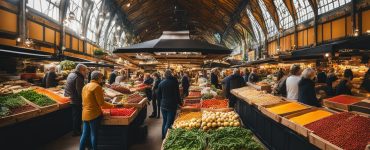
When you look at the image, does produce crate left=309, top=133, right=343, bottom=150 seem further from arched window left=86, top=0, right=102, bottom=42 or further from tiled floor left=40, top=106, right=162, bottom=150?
arched window left=86, top=0, right=102, bottom=42

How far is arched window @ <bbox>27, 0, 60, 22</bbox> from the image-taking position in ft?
43.4

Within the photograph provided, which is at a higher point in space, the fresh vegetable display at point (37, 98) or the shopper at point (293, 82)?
the shopper at point (293, 82)

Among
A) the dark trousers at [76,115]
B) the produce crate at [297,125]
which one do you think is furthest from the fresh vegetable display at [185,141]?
the dark trousers at [76,115]

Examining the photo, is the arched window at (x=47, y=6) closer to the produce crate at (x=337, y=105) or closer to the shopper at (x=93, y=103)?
the shopper at (x=93, y=103)

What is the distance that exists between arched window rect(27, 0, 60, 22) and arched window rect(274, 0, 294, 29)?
A: 1685cm

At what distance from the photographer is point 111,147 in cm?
515

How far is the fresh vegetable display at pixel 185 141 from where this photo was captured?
11.7 feet

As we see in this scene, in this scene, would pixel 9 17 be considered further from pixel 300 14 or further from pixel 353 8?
pixel 300 14

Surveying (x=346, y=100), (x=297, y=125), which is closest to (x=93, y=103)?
(x=297, y=125)

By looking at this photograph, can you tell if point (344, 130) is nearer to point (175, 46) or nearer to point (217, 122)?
point (217, 122)

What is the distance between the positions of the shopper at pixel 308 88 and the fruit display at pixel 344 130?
3.95ft

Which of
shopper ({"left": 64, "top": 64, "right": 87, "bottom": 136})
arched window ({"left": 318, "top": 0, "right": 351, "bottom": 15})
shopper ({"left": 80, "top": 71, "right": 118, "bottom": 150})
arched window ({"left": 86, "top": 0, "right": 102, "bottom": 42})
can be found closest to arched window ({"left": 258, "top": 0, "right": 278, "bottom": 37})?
arched window ({"left": 318, "top": 0, "right": 351, "bottom": 15})

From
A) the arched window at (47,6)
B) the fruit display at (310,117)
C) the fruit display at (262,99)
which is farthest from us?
the arched window at (47,6)

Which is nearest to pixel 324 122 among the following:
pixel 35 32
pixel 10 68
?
pixel 10 68
